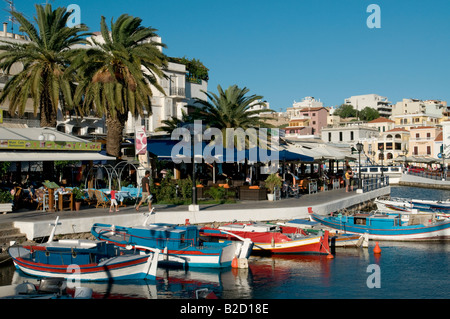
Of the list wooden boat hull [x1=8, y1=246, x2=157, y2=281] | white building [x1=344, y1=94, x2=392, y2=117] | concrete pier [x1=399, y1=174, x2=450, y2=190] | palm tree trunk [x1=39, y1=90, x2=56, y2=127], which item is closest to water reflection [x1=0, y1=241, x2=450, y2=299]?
wooden boat hull [x1=8, y1=246, x2=157, y2=281]

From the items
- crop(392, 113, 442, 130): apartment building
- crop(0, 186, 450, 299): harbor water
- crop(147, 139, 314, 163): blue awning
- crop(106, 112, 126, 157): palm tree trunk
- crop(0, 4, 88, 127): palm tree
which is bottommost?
crop(0, 186, 450, 299): harbor water

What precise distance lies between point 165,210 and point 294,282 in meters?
8.77

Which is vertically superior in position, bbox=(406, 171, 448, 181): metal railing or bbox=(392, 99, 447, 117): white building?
bbox=(392, 99, 447, 117): white building

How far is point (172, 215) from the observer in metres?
21.8

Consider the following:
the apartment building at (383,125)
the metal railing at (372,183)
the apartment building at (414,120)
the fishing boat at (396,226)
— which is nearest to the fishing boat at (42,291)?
the fishing boat at (396,226)

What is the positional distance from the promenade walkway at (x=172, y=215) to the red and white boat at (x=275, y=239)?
1.97m

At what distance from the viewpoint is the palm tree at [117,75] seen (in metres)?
27.8

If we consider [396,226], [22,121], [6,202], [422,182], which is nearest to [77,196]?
[6,202]

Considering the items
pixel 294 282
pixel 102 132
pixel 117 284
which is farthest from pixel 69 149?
pixel 102 132

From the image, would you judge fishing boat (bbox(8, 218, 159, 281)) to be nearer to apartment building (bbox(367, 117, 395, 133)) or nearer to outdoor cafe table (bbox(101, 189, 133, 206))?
outdoor cafe table (bbox(101, 189, 133, 206))

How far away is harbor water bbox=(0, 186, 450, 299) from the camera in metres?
14.5

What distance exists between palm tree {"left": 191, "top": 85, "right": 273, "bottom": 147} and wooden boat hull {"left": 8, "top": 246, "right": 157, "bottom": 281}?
59.8 ft

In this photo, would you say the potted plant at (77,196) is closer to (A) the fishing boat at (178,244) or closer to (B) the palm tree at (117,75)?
(A) the fishing boat at (178,244)
